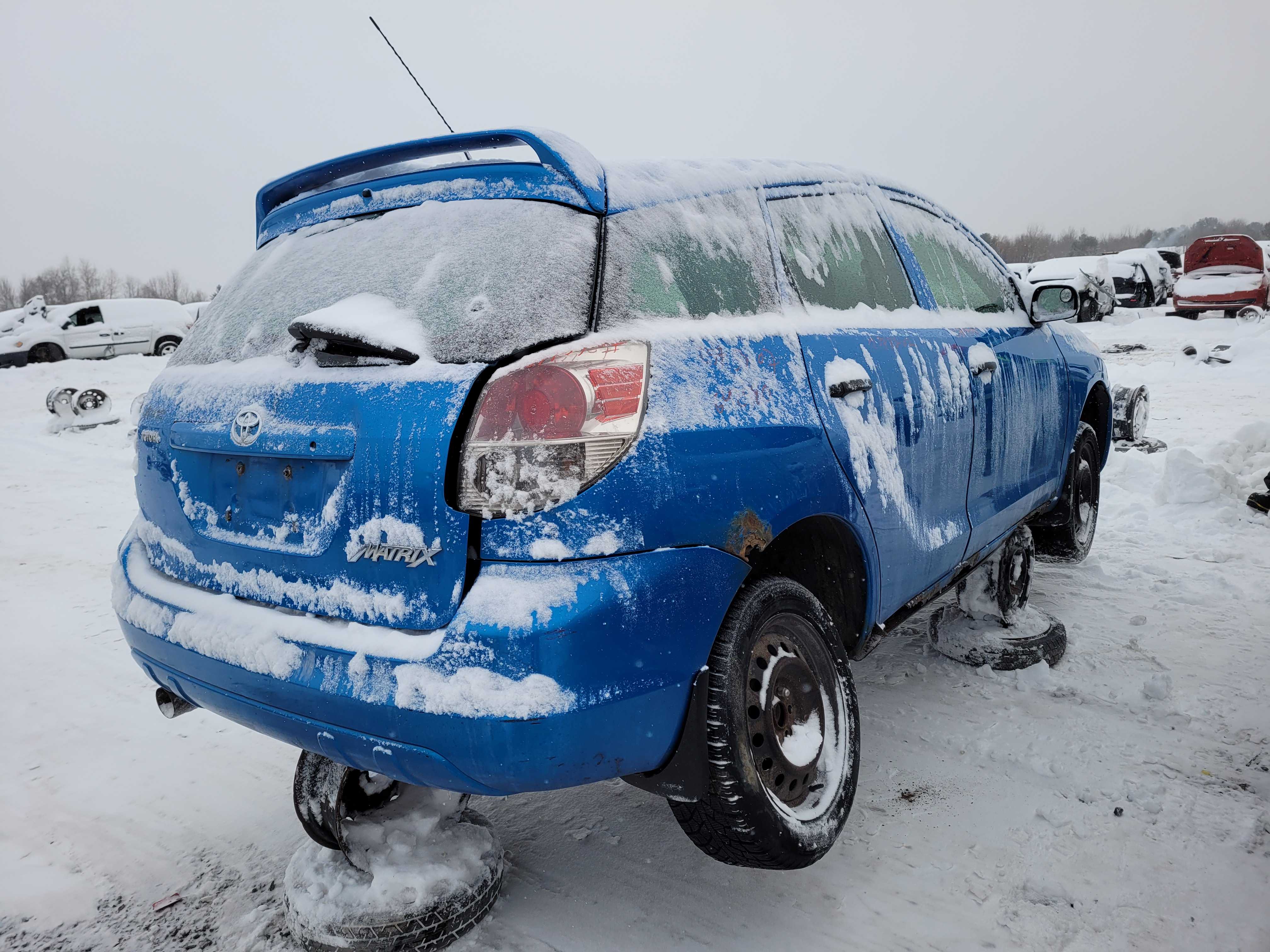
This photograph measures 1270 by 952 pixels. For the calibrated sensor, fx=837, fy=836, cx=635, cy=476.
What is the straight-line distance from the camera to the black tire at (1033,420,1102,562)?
13.9ft

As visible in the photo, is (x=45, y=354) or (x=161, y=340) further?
(x=161, y=340)

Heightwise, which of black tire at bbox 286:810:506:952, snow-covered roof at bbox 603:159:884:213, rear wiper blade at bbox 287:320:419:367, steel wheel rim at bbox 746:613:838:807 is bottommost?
black tire at bbox 286:810:506:952

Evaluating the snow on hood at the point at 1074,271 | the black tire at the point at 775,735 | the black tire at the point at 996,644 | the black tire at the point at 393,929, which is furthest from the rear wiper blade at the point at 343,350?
the snow on hood at the point at 1074,271

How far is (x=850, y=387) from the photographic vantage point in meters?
2.17

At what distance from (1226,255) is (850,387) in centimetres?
1925

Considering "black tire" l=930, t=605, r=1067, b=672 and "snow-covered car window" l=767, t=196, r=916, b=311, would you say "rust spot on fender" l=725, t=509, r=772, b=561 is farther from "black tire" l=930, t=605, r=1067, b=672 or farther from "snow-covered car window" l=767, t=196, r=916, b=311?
"black tire" l=930, t=605, r=1067, b=672

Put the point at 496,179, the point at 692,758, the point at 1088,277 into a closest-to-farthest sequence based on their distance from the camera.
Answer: the point at 692,758 < the point at 496,179 < the point at 1088,277

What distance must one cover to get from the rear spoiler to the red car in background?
60.6ft

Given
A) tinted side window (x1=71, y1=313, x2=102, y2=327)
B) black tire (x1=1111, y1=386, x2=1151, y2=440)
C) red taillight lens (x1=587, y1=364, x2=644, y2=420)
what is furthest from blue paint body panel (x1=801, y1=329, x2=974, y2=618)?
tinted side window (x1=71, y1=313, x2=102, y2=327)

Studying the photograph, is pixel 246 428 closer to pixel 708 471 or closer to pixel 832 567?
pixel 708 471

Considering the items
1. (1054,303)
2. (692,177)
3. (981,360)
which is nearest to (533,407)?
(692,177)

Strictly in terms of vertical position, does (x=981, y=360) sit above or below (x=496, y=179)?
below

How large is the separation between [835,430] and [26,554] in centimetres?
574

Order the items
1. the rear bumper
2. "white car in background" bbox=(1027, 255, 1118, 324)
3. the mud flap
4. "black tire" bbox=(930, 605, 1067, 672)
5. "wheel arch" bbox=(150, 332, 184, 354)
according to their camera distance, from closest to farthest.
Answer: the rear bumper → the mud flap → "black tire" bbox=(930, 605, 1067, 672) → "white car in background" bbox=(1027, 255, 1118, 324) → "wheel arch" bbox=(150, 332, 184, 354)
